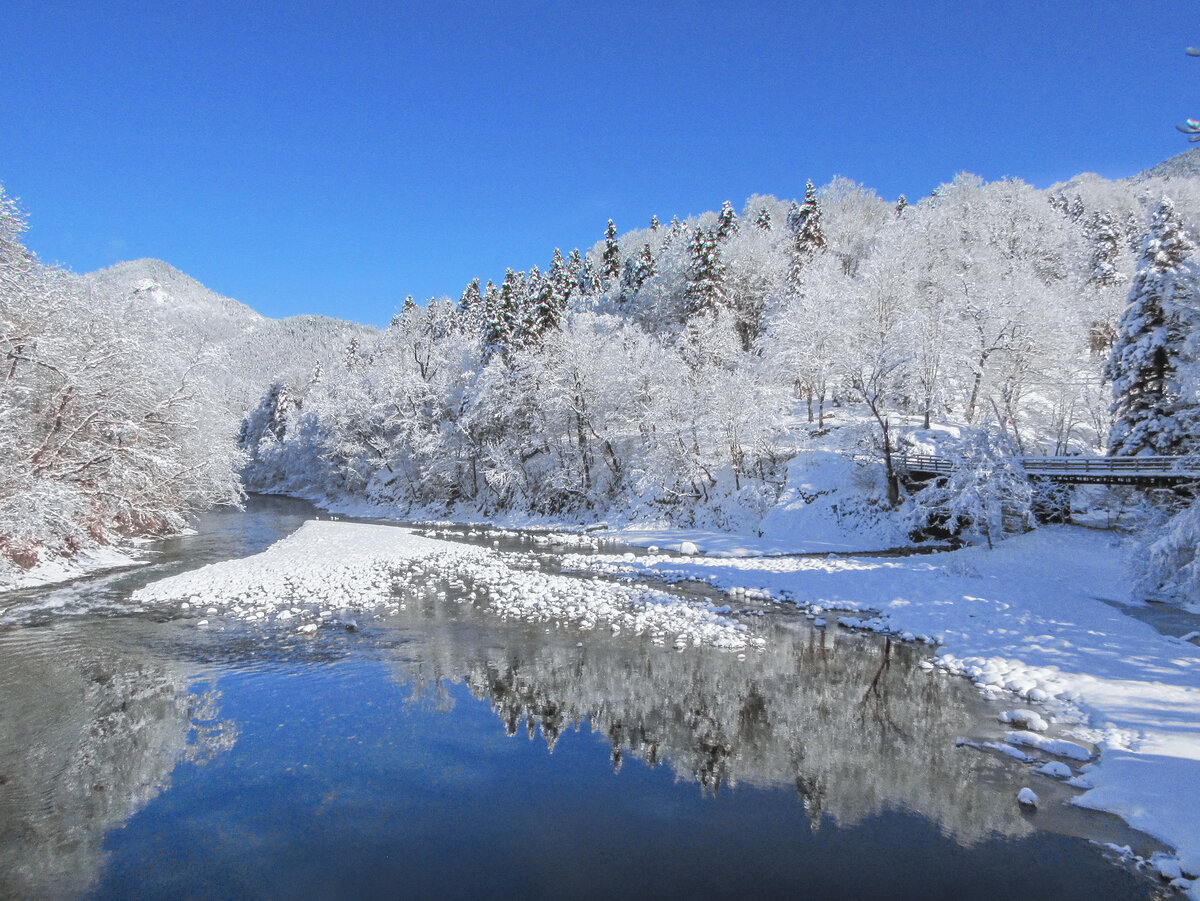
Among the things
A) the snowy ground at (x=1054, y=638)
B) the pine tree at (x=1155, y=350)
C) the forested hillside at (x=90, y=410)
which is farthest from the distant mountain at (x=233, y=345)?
the pine tree at (x=1155, y=350)

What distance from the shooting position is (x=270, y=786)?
866 cm

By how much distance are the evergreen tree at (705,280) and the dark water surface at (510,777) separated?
36405 mm

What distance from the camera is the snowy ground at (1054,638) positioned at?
852cm

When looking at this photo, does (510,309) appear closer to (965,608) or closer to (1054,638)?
(965,608)

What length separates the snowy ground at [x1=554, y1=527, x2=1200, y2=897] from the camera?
8.52 metres

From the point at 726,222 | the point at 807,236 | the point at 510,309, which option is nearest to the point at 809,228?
the point at 807,236

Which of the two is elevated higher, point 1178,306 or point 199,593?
point 1178,306

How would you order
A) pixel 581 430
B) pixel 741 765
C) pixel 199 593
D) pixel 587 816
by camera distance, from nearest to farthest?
pixel 587 816, pixel 741 765, pixel 199 593, pixel 581 430

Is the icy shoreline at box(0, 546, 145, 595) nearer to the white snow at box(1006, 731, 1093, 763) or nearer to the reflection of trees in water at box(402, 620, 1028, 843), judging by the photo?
the reflection of trees in water at box(402, 620, 1028, 843)

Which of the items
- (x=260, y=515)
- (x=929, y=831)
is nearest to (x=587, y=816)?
(x=929, y=831)

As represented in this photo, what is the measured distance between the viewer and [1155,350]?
24594mm

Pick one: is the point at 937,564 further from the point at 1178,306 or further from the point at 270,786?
the point at 270,786

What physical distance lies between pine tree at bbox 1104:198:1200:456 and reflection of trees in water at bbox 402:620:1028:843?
59.6ft

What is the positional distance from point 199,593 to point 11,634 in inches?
180
